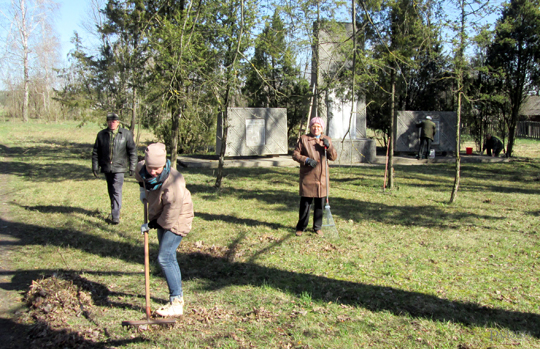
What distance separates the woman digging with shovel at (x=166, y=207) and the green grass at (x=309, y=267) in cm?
37

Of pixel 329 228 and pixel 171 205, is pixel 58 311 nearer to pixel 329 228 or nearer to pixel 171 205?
pixel 171 205

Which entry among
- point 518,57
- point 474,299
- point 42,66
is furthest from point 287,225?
point 42,66

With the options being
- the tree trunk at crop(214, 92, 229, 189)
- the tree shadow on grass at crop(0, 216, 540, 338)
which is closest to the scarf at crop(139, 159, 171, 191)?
the tree shadow on grass at crop(0, 216, 540, 338)

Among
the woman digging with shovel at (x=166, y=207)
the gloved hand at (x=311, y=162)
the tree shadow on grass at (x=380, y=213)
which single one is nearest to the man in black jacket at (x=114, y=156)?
the tree shadow on grass at (x=380, y=213)

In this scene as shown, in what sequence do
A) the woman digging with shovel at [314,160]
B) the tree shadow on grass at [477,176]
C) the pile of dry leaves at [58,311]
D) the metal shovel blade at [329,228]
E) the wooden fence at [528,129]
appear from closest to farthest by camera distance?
the pile of dry leaves at [58,311]
the woman digging with shovel at [314,160]
the metal shovel blade at [329,228]
the tree shadow on grass at [477,176]
the wooden fence at [528,129]

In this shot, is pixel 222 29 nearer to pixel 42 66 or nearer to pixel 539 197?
pixel 539 197

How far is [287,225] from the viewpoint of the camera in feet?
24.5

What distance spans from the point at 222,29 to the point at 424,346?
7.42 meters

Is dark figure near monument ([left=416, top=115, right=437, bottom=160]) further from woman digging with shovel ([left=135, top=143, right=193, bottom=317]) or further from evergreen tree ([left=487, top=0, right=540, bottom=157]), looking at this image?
woman digging with shovel ([left=135, top=143, right=193, bottom=317])

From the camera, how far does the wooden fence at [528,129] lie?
3391cm

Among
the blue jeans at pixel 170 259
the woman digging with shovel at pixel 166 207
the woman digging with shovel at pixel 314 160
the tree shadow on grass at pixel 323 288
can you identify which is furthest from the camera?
the woman digging with shovel at pixel 314 160

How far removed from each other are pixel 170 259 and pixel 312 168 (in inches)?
121

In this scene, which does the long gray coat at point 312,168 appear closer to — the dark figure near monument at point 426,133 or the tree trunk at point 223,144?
the tree trunk at point 223,144

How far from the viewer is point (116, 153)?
7.25 meters
